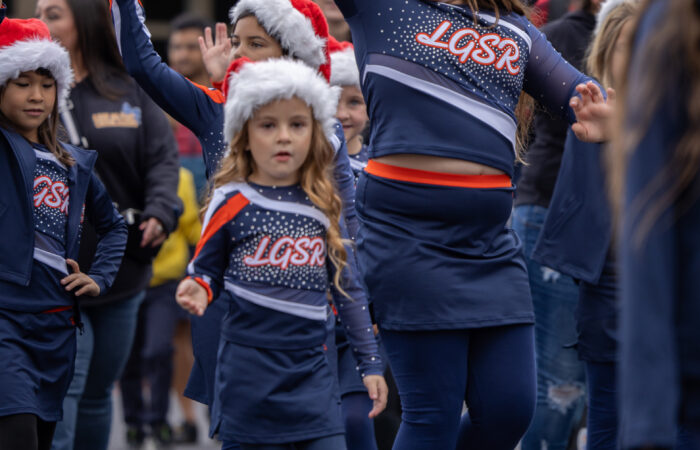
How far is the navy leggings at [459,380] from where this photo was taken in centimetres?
345

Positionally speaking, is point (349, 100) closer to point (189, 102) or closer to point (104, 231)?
point (104, 231)

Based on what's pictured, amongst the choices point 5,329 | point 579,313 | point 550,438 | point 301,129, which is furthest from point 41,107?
point 550,438

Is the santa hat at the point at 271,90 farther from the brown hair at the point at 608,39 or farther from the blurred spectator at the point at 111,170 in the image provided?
the blurred spectator at the point at 111,170

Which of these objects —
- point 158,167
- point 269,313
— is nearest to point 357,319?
point 269,313

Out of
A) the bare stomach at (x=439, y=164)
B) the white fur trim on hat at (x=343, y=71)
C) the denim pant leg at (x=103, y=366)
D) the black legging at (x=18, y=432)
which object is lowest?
the denim pant leg at (x=103, y=366)

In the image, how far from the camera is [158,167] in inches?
209

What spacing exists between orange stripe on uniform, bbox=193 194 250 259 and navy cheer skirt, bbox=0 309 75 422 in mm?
906

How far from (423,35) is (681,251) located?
150cm

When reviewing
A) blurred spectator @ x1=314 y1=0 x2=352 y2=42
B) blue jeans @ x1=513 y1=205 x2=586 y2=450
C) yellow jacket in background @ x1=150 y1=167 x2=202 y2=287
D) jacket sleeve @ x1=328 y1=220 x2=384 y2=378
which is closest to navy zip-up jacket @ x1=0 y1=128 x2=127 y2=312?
jacket sleeve @ x1=328 y1=220 x2=384 y2=378

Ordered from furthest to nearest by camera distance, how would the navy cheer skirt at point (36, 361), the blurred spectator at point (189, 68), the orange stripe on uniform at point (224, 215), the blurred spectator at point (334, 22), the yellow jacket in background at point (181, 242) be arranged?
the blurred spectator at point (189, 68) → the yellow jacket in background at point (181, 242) → the blurred spectator at point (334, 22) → the navy cheer skirt at point (36, 361) → the orange stripe on uniform at point (224, 215)

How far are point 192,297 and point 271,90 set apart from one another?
711mm

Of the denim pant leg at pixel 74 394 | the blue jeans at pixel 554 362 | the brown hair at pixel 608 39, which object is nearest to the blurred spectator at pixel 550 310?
the blue jeans at pixel 554 362

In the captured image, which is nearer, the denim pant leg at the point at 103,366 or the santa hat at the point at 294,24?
the santa hat at the point at 294,24

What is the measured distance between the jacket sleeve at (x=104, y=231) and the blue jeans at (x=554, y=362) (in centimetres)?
167
